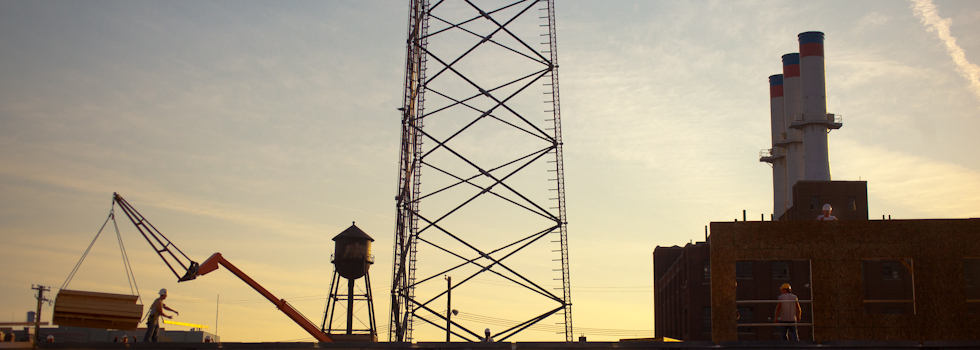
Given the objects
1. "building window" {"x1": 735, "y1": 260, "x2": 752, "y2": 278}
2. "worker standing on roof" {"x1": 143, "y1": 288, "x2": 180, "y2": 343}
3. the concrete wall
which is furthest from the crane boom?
"building window" {"x1": 735, "y1": 260, "x2": 752, "y2": 278}

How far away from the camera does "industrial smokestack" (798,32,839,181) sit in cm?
8050

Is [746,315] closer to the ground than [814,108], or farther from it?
closer to the ground

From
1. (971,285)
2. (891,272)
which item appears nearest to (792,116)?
(891,272)

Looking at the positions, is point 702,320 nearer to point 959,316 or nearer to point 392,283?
point 392,283

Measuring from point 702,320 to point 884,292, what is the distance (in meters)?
14.3

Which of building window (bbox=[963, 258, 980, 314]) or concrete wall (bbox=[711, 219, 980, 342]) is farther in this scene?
building window (bbox=[963, 258, 980, 314])

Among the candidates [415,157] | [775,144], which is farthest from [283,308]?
[775,144]

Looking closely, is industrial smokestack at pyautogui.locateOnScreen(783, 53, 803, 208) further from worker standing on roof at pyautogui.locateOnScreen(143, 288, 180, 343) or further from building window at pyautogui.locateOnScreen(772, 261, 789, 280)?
worker standing on roof at pyautogui.locateOnScreen(143, 288, 180, 343)

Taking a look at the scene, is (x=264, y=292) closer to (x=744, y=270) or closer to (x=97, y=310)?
(x=97, y=310)

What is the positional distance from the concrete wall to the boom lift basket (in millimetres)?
12728

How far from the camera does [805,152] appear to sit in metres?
81.9

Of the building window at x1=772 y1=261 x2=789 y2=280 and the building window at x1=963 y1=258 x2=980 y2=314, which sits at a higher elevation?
the building window at x1=772 y1=261 x2=789 y2=280

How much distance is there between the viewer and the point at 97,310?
20266mm

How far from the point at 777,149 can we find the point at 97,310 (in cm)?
8406
